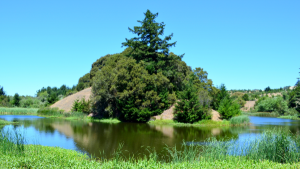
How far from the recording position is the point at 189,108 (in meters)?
29.3

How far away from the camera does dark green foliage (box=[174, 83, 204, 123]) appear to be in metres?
29.1

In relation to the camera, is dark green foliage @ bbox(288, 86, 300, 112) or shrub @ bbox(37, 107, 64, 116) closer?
shrub @ bbox(37, 107, 64, 116)

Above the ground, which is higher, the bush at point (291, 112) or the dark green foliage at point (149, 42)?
the dark green foliage at point (149, 42)

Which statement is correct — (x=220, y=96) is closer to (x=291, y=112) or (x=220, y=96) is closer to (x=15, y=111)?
(x=291, y=112)

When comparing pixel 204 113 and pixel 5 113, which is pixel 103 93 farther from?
pixel 5 113

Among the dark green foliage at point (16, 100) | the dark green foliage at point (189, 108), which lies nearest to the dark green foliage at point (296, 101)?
the dark green foliage at point (189, 108)

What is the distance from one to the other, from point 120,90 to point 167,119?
7.82 metres

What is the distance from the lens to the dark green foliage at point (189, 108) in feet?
95.6

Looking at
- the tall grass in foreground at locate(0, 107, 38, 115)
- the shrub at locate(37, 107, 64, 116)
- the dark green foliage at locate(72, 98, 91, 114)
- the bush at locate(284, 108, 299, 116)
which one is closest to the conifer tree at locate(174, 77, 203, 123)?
the dark green foliage at locate(72, 98, 91, 114)

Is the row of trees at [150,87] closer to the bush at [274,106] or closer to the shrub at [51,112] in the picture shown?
the shrub at [51,112]

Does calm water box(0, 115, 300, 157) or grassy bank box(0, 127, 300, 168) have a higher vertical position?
grassy bank box(0, 127, 300, 168)

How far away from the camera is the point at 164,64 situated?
37094 mm

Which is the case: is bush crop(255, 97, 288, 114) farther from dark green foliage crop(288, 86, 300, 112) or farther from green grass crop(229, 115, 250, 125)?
green grass crop(229, 115, 250, 125)

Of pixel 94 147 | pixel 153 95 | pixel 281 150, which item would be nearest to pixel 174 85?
pixel 153 95
